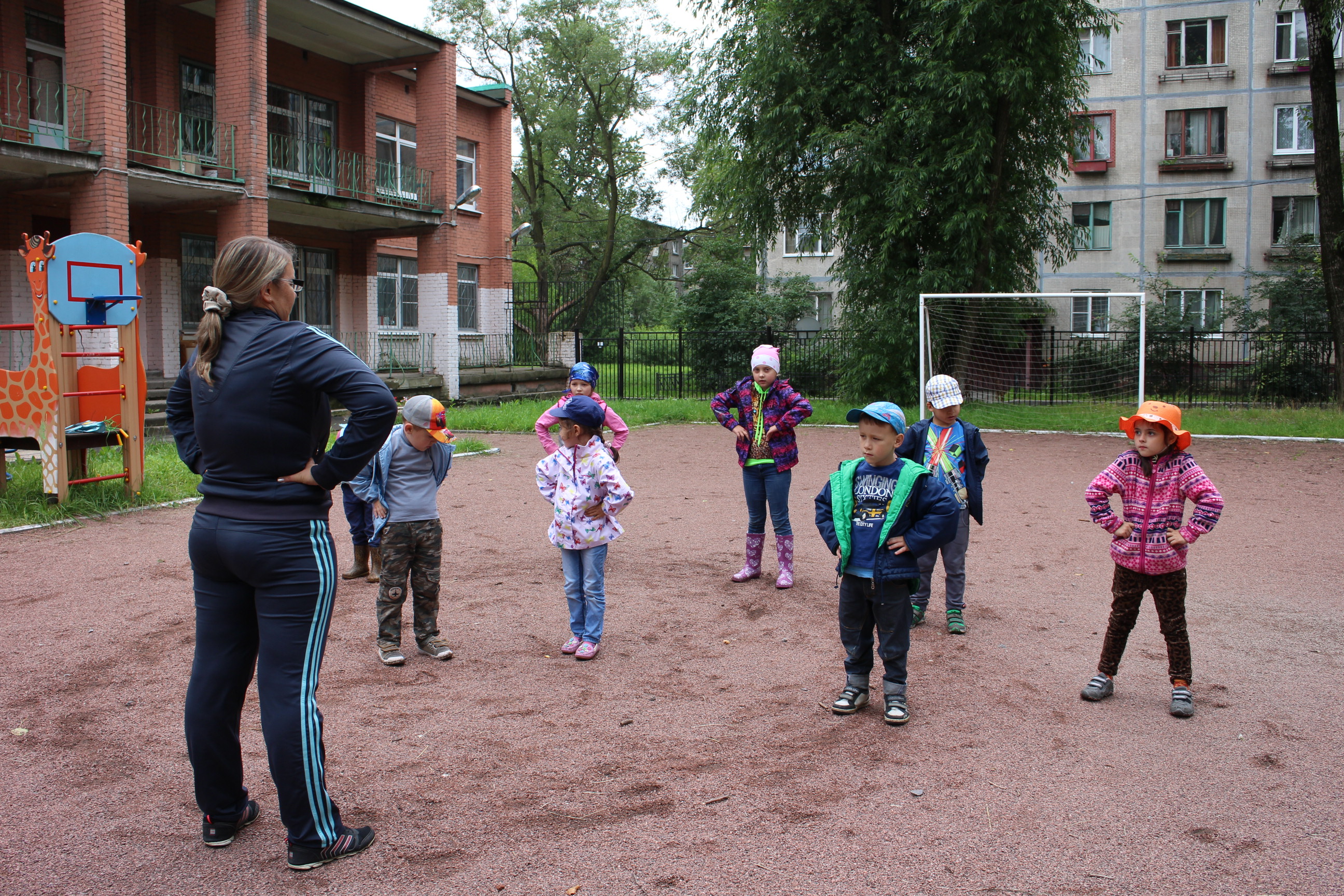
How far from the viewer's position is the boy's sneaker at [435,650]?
213 inches

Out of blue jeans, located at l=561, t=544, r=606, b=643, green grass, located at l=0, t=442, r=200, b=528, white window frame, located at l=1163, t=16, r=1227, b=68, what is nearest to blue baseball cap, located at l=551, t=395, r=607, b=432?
blue jeans, located at l=561, t=544, r=606, b=643

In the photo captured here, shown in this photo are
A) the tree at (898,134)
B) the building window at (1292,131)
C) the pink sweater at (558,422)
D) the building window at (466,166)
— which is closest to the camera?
the pink sweater at (558,422)

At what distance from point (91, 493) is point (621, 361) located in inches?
686

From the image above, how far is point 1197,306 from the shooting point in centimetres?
3138

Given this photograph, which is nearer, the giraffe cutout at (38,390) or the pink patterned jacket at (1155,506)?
the pink patterned jacket at (1155,506)

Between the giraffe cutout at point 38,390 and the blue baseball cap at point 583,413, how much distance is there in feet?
21.6

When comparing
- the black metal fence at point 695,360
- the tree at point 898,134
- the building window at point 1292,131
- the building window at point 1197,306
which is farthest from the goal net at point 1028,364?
the building window at point 1292,131

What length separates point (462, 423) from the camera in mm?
19484

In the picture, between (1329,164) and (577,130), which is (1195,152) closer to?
(1329,164)

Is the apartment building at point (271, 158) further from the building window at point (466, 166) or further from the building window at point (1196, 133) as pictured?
the building window at point (1196, 133)

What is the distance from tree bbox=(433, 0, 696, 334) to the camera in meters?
37.5

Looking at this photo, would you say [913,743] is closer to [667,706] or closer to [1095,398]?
[667,706]

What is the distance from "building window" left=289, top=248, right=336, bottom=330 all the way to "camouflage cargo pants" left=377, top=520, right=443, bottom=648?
62.6 ft

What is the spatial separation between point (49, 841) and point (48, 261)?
7465mm
